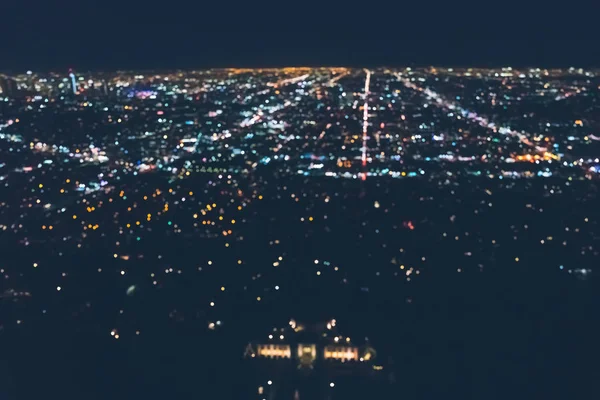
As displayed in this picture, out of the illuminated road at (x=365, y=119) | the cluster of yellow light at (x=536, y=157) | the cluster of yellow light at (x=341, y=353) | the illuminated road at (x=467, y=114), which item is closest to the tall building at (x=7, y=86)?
the illuminated road at (x=365, y=119)

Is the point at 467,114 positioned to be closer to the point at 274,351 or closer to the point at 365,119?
the point at 365,119

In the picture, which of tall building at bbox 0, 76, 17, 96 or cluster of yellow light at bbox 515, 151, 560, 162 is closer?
cluster of yellow light at bbox 515, 151, 560, 162

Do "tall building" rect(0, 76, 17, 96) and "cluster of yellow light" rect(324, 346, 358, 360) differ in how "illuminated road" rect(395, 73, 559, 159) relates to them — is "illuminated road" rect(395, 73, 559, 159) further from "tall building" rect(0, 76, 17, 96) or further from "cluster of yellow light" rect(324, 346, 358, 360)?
"tall building" rect(0, 76, 17, 96)

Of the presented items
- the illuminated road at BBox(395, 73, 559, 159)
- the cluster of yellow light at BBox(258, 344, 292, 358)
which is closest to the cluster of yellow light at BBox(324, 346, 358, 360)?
the cluster of yellow light at BBox(258, 344, 292, 358)

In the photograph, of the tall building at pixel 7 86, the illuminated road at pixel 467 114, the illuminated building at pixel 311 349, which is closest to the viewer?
the illuminated building at pixel 311 349

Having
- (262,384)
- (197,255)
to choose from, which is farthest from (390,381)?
(197,255)

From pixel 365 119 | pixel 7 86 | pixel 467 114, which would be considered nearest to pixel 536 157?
pixel 467 114

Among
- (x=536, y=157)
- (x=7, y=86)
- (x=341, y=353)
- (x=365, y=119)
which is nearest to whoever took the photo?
(x=341, y=353)

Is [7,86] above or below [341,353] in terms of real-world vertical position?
above

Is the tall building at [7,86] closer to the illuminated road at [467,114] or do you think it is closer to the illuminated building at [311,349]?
the illuminated road at [467,114]

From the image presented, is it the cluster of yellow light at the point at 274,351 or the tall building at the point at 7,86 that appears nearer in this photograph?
the cluster of yellow light at the point at 274,351

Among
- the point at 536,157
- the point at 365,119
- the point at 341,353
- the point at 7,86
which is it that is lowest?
the point at 341,353

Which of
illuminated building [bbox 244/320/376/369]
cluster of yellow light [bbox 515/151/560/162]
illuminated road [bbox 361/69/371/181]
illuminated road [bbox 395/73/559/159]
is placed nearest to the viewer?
illuminated building [bbox 244/320/376/369]
